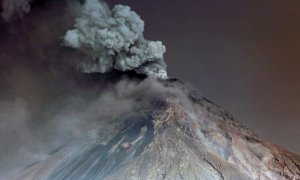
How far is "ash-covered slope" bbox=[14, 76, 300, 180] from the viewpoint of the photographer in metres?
21.4

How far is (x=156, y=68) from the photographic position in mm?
21609

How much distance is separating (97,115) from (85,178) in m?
3.55

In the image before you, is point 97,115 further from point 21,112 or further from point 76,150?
point 21,112

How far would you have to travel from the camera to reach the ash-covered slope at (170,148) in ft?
70.1

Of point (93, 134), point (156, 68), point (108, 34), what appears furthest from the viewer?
point (93, 134)

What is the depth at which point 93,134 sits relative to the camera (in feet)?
76.9

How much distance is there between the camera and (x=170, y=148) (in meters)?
23.0

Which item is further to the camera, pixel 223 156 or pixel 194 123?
pixel 194 123

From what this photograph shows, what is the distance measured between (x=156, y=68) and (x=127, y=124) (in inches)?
153

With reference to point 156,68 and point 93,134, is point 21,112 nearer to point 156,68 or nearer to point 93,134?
point 93,134

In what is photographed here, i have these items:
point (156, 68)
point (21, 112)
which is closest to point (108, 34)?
point (156, 68)

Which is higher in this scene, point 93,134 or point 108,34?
point 108,34

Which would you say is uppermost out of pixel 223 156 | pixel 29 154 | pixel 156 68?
pixel 156 68

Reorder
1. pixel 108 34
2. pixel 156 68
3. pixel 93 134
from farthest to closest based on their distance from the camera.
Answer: pixel 93 134
pixel 156 68
pixel 108 34
